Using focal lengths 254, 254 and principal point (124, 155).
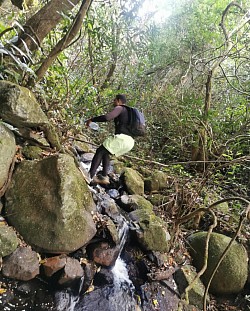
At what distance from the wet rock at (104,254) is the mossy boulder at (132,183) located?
2106 mm

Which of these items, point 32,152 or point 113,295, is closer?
point 113,295

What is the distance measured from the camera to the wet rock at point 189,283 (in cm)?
454

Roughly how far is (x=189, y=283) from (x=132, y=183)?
100 inches

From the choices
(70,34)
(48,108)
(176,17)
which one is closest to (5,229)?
(48,108)

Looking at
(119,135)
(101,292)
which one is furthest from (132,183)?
(101,292)

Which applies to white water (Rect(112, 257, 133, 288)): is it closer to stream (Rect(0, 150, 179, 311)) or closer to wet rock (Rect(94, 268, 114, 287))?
stream (Rect(0, 150, 179, 311))

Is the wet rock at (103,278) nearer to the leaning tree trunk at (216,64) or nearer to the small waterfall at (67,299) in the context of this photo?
the small waterfall at (67,299)

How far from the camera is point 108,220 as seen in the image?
14.1ft

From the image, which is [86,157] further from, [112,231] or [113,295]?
[113,295]

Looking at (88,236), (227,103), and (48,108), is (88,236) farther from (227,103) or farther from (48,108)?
(227,103)

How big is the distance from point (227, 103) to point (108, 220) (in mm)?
6920

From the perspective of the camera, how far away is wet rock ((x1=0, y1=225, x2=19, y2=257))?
3.11 metres

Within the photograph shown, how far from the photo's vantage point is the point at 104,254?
402cm

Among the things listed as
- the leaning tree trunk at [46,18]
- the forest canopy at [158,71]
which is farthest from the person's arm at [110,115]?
the leaning tree trunk at [46,18]
